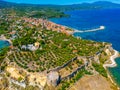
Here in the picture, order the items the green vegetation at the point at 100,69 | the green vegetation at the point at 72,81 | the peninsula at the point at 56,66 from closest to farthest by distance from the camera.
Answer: the green vegetation at the point at 72,81
the peninsula at the point at 56,66
the green vegetation at the point at 100,69

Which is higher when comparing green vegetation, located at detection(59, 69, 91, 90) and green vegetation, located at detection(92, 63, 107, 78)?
green vegetation, located at detection(59, 69, 91, 90)

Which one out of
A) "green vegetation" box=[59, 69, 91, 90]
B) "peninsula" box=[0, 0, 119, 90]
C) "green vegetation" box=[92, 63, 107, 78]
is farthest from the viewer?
"green vegetation" box=[92, 63, 107, 78]

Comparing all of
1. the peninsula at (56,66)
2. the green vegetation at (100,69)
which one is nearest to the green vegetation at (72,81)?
the peninsula at (56,66)

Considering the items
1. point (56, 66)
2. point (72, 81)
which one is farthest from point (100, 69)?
point (56, 66)

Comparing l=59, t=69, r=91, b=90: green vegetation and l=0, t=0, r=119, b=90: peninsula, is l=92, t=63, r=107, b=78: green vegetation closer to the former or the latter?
l=0, t=0, r=119, b=90: peninsula

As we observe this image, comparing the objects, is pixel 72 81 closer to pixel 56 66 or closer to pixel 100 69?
pixel 56 66

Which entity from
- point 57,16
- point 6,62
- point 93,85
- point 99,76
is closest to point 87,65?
point 99,76

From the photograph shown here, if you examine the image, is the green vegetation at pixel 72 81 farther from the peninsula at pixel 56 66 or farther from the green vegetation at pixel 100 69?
the green vegetation at pixel 100 69

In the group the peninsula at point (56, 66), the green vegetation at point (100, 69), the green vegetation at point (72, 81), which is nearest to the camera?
the green vegetation at point (72, 81)

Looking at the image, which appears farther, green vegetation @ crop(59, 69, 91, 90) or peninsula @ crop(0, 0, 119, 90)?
peninsula @ crop(0, 0, 119, 90)

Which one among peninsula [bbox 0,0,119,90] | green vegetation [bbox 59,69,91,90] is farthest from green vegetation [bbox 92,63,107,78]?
green vegetation [bbox 59,69,91,90]

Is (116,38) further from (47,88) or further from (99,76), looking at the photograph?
(47,88)
